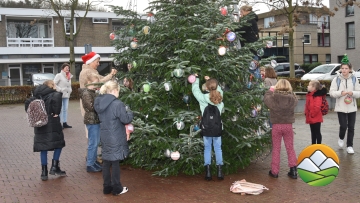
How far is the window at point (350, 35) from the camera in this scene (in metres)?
38.9

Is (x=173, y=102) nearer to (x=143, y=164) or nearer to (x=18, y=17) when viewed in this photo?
(x=143, y=164)

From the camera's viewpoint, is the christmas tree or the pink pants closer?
the christmas tree

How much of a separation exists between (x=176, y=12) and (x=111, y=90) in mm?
1972

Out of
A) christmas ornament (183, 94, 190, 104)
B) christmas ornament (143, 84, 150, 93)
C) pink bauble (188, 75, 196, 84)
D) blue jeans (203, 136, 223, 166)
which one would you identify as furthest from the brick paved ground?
pink bauble (188, 75, 196, 84)

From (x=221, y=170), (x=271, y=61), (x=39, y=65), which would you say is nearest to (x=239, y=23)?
(x=271, y=61)

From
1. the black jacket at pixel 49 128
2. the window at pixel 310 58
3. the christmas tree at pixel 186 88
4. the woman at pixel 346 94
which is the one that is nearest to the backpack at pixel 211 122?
the christmas tree at pixel 186 88

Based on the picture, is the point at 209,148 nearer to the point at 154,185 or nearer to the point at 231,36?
the point at 154,185

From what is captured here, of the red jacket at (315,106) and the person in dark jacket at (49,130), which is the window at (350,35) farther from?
the person in dark jacket at (49,130)

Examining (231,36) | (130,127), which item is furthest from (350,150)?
(130,127)

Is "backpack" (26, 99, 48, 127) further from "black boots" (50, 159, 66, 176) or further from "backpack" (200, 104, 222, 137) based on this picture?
"backpack" (200, 104, 222, 137)

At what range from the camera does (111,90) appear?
6.46 metres

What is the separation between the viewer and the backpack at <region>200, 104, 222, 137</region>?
6.92m

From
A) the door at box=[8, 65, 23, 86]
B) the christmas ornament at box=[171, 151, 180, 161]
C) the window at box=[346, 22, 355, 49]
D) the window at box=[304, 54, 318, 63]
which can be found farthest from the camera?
the window at box=[304, 54, 318, 63]

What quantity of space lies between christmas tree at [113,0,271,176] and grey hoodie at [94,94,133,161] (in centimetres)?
63
